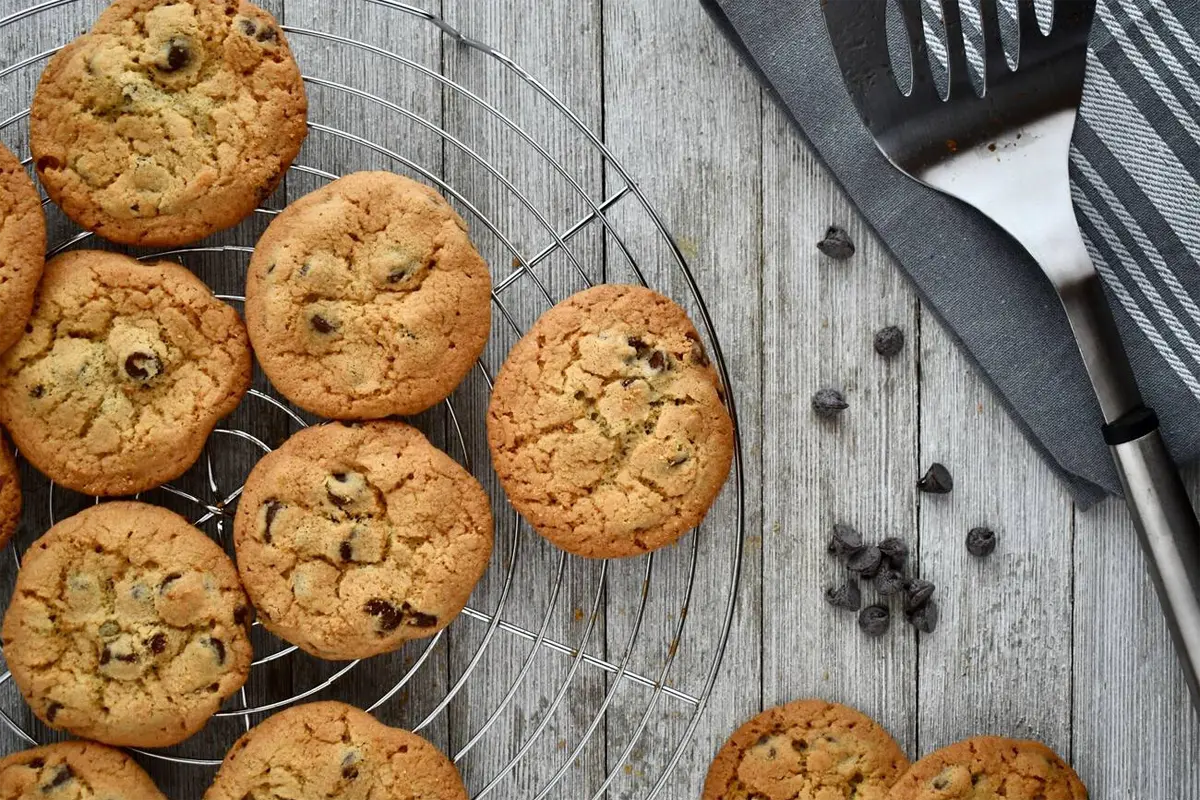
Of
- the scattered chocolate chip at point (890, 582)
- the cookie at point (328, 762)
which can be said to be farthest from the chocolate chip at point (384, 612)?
the scattered chocolate chip at point (890, 582)

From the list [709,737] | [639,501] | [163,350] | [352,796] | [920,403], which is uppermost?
[920,403]

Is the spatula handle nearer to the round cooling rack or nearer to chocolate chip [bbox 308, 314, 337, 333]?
the round cooling rack

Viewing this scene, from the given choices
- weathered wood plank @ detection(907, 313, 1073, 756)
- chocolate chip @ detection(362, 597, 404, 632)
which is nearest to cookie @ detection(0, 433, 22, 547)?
chocolate chip @ detection(362, 597, 404, 632)

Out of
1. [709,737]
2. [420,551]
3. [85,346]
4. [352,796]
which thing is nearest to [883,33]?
[420,551]

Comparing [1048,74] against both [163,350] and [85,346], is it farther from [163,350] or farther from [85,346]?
[85,346]

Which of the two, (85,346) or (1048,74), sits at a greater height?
(1048,74)
